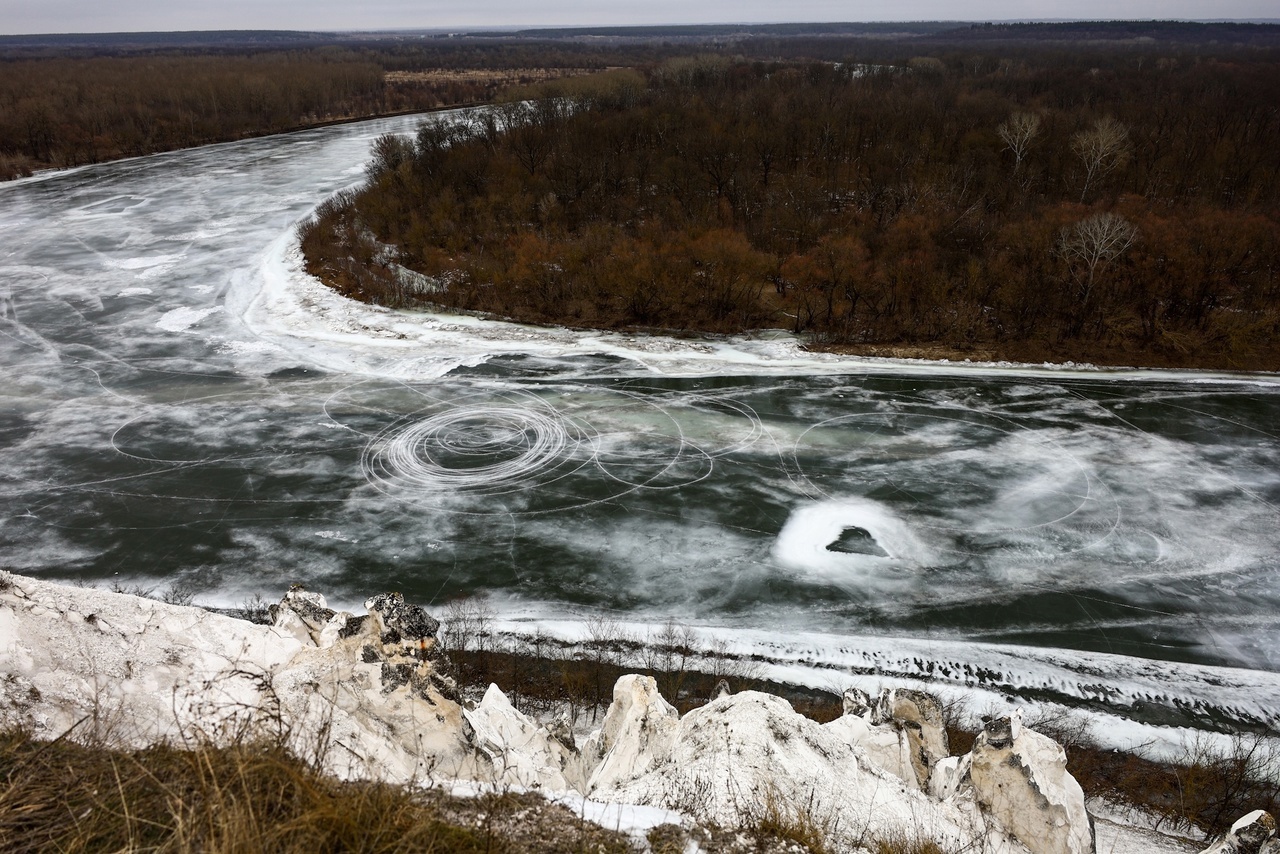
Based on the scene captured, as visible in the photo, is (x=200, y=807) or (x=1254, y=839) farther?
(x=1254, y=839)

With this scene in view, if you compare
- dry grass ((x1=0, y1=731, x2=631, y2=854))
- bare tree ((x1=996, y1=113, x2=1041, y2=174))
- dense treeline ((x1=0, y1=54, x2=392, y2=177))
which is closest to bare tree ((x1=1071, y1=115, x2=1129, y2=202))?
bare tree ((x1=996, y1=113, x2=1041, y2=174))

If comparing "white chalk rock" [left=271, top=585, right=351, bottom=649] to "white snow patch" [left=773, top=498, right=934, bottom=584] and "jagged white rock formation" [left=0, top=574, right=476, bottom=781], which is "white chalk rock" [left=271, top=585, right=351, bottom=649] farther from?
"white snow patch" [left=773, top=498, right=934, bottom=584]

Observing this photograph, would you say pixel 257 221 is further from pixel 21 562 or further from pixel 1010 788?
pixel 1010 788

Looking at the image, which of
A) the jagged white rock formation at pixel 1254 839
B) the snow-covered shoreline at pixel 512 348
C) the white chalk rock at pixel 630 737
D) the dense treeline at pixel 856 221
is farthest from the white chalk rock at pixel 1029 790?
the dense treeline at pixel 856 221

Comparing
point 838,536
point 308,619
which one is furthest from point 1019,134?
point 308,619

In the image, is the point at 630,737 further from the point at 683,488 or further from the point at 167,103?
the point at 167,103

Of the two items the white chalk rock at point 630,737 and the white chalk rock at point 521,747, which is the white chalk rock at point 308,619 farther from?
the white chalk rock at point 630,737
